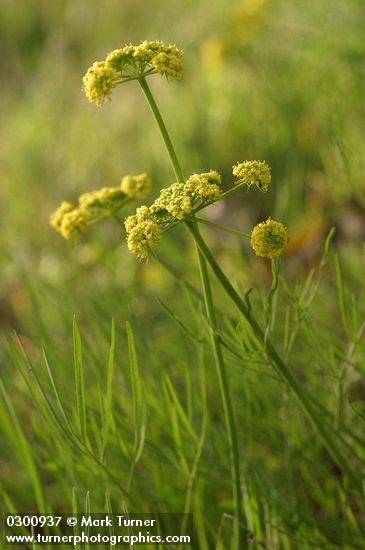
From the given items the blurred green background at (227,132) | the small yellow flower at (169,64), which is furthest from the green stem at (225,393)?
the blurred green background at (227,132)

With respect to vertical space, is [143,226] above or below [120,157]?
below

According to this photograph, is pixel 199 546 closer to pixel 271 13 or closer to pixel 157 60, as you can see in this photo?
pixel 157 60

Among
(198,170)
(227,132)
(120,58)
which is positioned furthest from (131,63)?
(227,132)

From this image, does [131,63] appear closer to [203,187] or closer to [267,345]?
[203,187]

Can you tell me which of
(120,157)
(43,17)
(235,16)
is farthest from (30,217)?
(43,17)

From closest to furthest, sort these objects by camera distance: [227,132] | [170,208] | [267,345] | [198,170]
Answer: [170,208], [267,345], [198,170], [227,132]

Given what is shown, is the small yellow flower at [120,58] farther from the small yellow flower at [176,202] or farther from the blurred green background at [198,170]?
the blurred green background at [198,170]
